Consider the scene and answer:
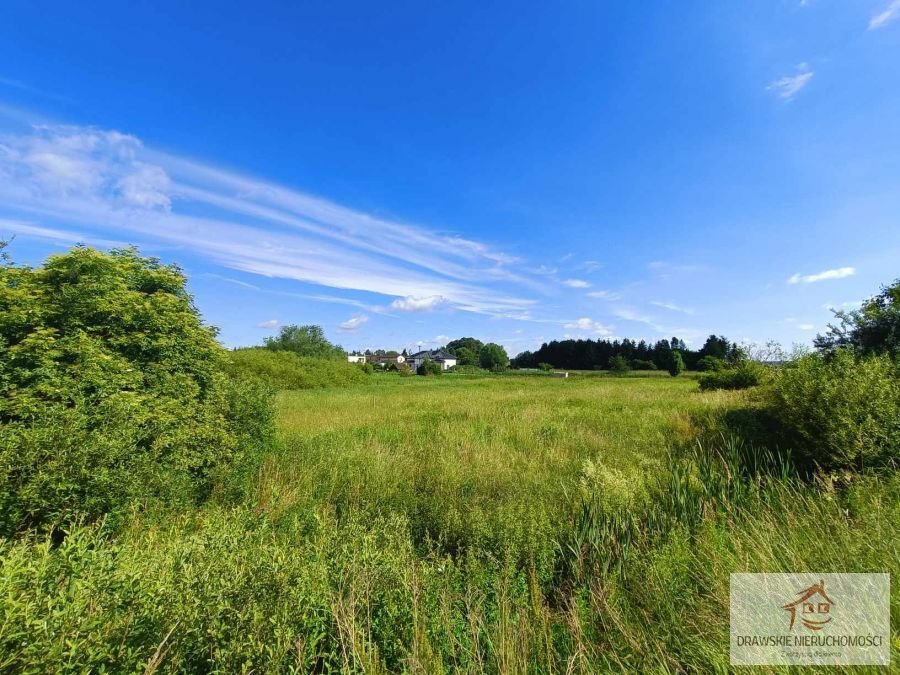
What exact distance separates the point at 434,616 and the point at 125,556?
2.32 m

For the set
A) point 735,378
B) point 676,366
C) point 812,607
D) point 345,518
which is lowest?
point 345,518

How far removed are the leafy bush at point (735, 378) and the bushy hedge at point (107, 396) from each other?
24813 millimetres

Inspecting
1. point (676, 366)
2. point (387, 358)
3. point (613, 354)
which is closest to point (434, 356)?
point (387, 358)

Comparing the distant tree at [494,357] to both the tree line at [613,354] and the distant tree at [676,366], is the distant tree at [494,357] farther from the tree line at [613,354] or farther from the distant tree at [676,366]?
the distant tree at [676,366]

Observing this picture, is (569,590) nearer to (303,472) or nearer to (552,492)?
(552,492)

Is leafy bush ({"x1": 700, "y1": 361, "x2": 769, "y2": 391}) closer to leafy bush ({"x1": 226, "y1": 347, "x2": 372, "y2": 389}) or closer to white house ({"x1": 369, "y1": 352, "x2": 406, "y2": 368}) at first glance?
leafy bush ({"x1": 226, "y1": 347, "x2": 372, "y2": 389})

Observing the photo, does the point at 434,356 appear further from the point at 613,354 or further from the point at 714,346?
the point at 714,346

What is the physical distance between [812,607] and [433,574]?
108 inches

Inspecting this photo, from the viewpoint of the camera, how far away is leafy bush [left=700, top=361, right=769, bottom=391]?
66.4 feet

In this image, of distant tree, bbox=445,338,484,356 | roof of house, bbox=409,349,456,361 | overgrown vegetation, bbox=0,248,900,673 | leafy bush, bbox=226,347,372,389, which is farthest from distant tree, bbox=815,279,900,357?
distant tree, bbox=445,338,484,356

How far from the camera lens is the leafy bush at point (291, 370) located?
32156 millimetres

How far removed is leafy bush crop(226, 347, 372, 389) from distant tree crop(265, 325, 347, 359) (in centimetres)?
1414

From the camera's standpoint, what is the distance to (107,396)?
197 inches

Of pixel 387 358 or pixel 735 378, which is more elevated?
pixel 387 358
